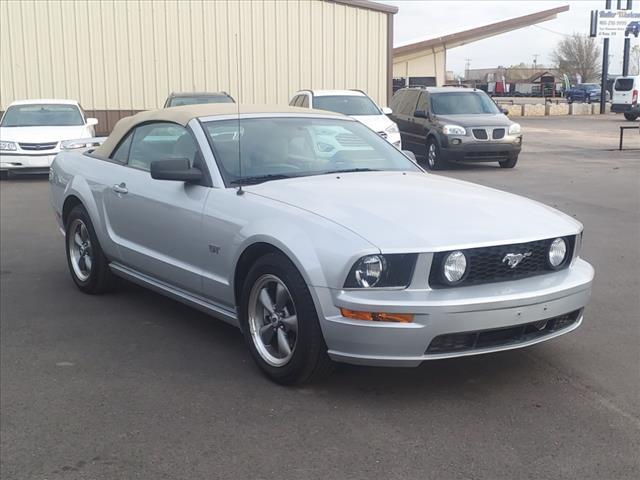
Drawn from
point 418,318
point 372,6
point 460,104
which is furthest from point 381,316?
point 372,6

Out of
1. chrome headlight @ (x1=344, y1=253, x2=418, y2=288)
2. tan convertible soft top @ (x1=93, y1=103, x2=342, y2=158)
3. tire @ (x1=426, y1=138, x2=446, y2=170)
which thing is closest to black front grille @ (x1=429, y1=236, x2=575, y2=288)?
chrome headlight @ (x1=344, y1=253, x2=418, y2=288)

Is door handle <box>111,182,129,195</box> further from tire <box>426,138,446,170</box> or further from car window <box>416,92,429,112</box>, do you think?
car window <box>416,92,429,112</box>

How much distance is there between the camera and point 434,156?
54.3ft

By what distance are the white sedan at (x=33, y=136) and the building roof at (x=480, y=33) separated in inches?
1363

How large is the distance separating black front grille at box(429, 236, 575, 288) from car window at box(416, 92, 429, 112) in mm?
13196

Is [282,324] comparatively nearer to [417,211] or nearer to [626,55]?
[417,211]

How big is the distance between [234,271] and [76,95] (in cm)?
1968

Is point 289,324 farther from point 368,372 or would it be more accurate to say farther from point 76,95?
point 76,95

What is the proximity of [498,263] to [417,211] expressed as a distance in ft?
1.65

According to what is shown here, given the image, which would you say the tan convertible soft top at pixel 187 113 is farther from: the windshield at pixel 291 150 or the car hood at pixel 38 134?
the car hood at pixel 38 134

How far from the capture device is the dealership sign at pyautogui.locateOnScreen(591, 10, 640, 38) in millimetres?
45438

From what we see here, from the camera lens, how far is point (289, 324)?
13.7 feet

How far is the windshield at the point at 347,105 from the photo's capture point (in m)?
16.3

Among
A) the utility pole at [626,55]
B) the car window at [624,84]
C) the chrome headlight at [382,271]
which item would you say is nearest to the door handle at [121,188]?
the chrome headlight at [382,271]
